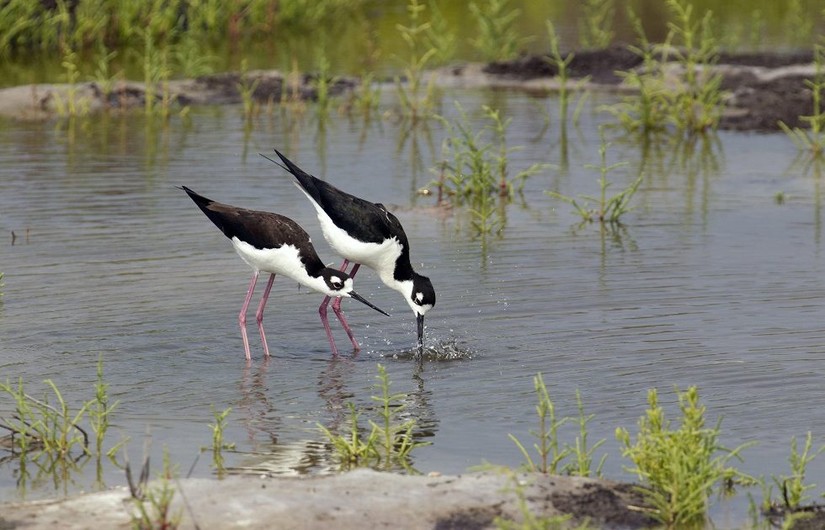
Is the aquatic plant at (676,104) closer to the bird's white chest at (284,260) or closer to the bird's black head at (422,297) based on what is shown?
the bird's black head at (422,297)

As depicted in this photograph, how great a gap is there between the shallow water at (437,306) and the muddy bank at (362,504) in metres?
0.45

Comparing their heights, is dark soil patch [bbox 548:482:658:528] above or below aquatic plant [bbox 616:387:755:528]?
below

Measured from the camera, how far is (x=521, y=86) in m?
16.4

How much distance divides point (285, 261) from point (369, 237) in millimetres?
452

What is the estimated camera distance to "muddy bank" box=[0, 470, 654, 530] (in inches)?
188

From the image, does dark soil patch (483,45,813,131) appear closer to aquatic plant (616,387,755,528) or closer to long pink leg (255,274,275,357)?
long pink leg (255,274,275,357)

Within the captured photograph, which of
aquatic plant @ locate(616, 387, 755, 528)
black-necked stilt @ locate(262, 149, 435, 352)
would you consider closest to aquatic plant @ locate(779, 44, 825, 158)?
black-necked stilt @ locate(262, 149, 435, 352)

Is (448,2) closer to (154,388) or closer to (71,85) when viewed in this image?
(71,85)

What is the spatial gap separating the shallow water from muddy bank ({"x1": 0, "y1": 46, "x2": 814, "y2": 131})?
1584 millimetres

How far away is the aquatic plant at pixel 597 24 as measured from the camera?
724 inches

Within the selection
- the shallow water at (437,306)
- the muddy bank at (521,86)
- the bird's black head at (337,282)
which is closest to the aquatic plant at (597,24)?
the muddy bank at (521,86)

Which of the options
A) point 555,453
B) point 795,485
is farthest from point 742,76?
point 795,485

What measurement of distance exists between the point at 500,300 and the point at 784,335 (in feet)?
5.15

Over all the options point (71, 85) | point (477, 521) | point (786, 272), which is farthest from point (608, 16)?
point (477, 521)
